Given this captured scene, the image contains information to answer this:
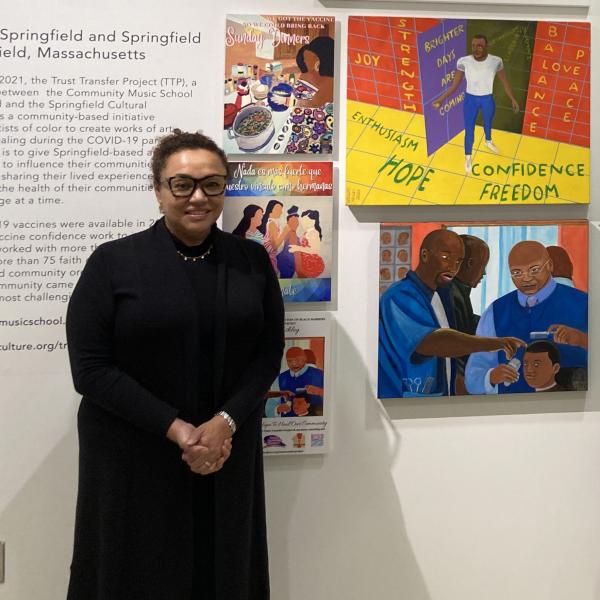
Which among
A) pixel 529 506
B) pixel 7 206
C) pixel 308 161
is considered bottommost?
pixel 529 506

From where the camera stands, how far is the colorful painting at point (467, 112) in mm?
1775

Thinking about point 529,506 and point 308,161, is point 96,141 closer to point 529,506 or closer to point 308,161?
point 308,161

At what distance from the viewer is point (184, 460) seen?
4.72 feet

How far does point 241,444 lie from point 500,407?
2.66 feet

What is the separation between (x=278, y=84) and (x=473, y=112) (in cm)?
54

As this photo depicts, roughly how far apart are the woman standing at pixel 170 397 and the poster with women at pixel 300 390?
0.28 meters

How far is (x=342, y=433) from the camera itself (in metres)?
1.85

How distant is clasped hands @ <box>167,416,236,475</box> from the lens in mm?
1389

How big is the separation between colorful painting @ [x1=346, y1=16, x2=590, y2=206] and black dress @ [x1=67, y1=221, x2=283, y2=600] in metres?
0.55

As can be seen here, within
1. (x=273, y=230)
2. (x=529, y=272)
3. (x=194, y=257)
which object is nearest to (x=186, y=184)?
(x=194, y=257)

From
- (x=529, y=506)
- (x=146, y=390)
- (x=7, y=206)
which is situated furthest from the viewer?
(x=529, y=506)

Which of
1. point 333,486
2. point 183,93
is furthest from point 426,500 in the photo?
point 183,93

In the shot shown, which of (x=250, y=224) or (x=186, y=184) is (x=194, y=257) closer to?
(x=186, y=184)

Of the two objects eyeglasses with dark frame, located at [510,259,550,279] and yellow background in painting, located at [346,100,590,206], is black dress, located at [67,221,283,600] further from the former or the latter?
eyeglasses with dark frame, located at [510,259,550,279]
